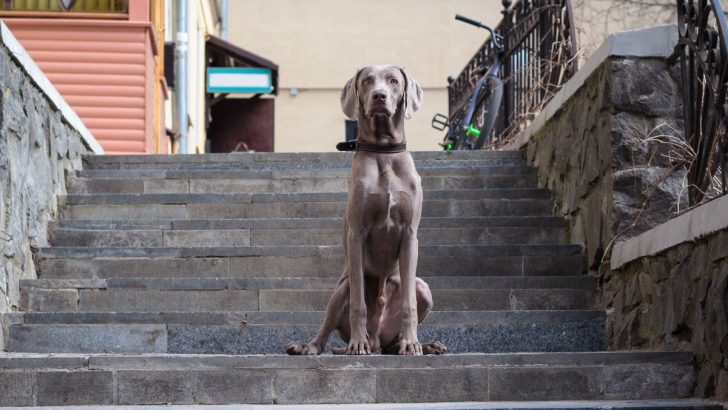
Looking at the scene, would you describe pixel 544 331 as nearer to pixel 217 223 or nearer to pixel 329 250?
pixel 329 250

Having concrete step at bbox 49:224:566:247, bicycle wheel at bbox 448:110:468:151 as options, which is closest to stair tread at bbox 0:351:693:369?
concrete step at bbox 49:224:566:247

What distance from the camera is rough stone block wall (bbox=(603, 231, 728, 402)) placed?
5.18 meters

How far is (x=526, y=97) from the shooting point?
10836mm

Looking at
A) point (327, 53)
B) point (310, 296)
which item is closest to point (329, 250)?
point (310, 296)

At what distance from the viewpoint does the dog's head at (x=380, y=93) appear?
218 inches

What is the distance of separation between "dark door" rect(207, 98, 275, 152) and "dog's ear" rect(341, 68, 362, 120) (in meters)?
17.8

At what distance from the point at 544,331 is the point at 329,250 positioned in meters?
1.52

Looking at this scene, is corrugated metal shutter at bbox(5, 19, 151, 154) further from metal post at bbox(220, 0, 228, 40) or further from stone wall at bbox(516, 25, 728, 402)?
metal post at bbox(220, 0, 228, 40)

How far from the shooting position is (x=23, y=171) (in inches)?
302

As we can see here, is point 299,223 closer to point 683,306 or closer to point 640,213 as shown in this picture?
point 640,213

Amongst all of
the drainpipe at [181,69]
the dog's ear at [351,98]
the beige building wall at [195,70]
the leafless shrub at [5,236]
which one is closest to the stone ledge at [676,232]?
the dog's ear at [351,98]

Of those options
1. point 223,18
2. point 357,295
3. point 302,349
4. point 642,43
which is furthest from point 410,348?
point 223,18

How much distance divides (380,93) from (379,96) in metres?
0.01

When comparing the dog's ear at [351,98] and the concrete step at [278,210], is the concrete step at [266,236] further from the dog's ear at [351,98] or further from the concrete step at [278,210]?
the dog's ear at [351,98]
